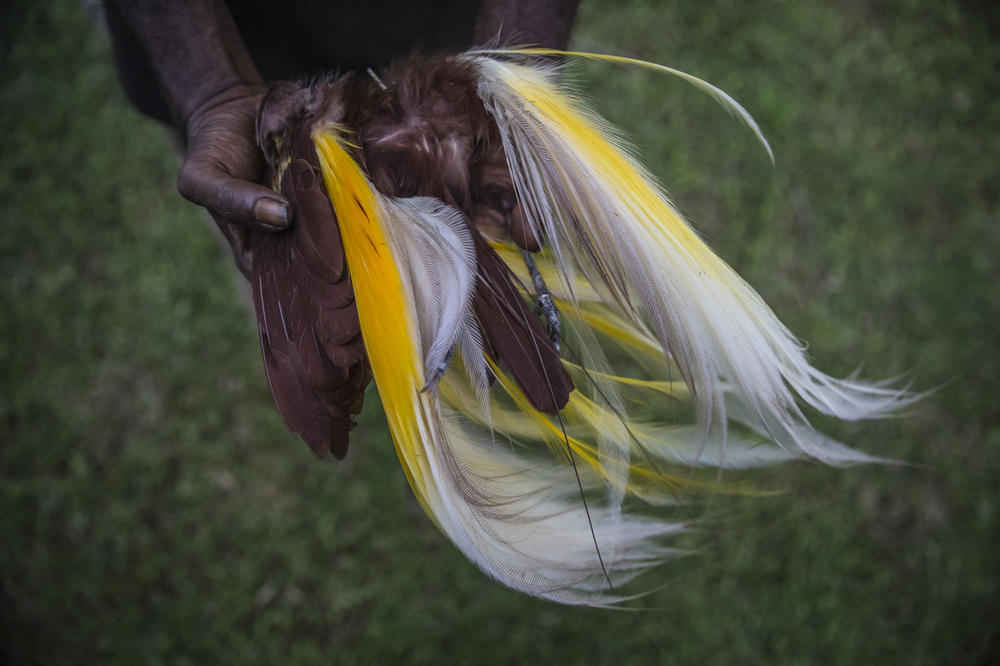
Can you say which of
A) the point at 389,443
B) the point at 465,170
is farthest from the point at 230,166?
the point at 389,443

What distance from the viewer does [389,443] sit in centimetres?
189

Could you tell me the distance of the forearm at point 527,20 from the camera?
990 millimetres

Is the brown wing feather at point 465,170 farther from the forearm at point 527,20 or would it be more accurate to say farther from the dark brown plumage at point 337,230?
the forearm at point 527,20

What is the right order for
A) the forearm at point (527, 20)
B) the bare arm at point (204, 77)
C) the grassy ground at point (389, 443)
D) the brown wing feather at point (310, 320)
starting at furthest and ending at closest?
1. the grassy ground at point (389, 443)
2. the forearm at point (527, 20)
3. the bare arm at point (204, 77)
4. the brown wing feather at point (310, 320)

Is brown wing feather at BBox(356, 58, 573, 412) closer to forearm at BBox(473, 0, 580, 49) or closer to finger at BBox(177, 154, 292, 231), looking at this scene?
finger at BBox(177, 154, 292, 231)

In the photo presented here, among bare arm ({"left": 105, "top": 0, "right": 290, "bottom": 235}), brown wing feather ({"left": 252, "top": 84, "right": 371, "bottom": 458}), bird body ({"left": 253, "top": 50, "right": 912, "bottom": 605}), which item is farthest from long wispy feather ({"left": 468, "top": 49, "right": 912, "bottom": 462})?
bare arm ({"left": 105, "top": 0, "right": 290, "bottom": 235})

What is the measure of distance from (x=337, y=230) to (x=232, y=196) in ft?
0.45

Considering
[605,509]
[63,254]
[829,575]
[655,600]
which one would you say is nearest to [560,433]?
[605,509]

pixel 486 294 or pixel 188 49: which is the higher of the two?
pixel 188 49

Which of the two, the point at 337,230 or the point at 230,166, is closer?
the point at 337,230

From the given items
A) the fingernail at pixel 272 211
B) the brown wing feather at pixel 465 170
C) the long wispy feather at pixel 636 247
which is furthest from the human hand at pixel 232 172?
the long wispy feather at pixel 636 247

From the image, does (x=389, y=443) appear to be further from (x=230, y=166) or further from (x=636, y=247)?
(x=636, y=247)

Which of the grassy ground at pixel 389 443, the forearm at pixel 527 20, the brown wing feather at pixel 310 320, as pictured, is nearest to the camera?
the brown wing feather at pixel 310 320

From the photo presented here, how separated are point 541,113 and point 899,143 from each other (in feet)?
6.62
